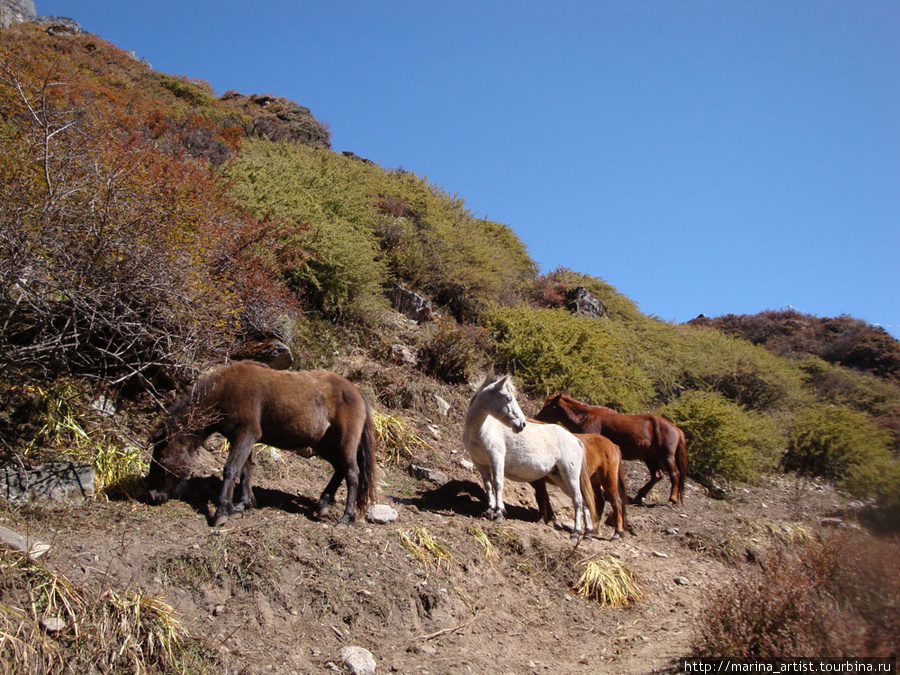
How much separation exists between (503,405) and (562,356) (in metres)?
6.90

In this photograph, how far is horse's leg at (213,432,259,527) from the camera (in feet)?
17.3

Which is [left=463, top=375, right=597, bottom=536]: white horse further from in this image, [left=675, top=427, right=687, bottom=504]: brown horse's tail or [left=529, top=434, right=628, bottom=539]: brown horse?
[left=675, top=427, right=687, bottom=504]: brown horse's tail

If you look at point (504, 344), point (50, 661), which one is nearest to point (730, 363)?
point (504, 344)

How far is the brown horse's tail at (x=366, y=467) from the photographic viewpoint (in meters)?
6.12

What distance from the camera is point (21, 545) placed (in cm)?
385

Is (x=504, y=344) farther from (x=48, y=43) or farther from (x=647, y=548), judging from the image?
(x=48, y=43)

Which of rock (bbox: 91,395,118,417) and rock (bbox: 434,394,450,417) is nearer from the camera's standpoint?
rock (bbox: 91,395,118,417)

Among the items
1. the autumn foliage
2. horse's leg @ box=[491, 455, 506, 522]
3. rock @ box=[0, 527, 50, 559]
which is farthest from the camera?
horse's leg @ box=[491, 455, 506, 522]

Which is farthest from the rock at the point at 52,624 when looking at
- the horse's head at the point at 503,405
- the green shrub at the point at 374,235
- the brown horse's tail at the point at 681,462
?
the brown horse's tail at the point at 681,462

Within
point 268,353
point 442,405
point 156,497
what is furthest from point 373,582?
point 442,405

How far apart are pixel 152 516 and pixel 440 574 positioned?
2.59m

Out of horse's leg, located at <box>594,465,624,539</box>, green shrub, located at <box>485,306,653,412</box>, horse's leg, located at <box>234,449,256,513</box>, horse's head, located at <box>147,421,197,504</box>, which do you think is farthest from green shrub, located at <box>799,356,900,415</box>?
horse's head, located at <box>147,421,197,504</box>

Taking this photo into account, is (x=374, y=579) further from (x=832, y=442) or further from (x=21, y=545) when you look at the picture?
(x=832, y=442)

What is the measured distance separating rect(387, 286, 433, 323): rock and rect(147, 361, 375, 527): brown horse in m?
7.30
